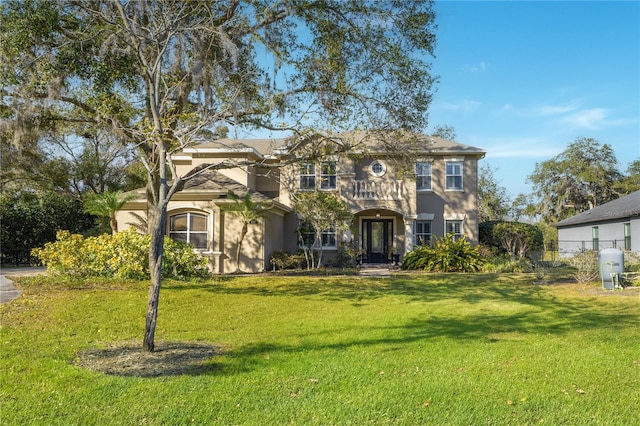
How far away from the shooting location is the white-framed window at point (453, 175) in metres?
23.7

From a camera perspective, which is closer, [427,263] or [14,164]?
[427,263]

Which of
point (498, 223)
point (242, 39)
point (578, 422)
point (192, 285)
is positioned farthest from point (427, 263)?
point (578, 422)

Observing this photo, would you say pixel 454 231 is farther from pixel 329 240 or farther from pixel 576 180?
pixel 576 180

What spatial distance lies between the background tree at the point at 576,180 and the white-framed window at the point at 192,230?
3998 cm

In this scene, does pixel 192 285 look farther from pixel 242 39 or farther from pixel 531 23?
pixel 531 23

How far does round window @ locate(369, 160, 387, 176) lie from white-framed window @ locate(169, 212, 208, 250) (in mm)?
8746

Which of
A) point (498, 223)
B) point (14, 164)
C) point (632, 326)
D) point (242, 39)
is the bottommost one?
point (632, 326)

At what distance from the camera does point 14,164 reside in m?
24.4

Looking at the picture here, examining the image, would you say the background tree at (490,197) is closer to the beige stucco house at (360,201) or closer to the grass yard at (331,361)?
the beige stucco house at (360,201)

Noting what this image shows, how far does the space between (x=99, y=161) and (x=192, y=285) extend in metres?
18.5

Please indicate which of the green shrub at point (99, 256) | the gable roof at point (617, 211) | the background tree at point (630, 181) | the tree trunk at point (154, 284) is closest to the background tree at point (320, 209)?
the green shrub at point (99, 256)

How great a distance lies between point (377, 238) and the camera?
79.5 feet

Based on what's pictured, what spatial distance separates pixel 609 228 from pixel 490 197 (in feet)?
63.7

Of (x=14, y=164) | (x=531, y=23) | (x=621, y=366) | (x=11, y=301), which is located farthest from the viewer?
(x=14, y=164)
